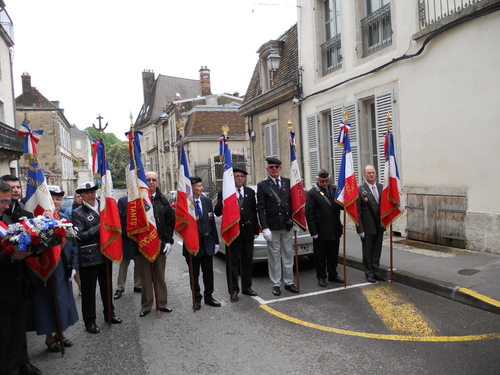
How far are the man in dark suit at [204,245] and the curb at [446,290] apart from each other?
309cm

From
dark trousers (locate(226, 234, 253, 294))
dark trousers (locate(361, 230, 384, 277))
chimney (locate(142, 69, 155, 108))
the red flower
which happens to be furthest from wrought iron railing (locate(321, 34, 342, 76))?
chimney (locate(142, 69, 155, 108))

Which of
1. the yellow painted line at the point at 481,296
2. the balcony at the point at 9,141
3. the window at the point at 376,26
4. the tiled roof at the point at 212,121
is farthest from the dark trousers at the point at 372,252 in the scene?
the tiled roof at the point at 212,121

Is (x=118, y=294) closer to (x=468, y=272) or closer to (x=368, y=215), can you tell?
(x=368, y=215)

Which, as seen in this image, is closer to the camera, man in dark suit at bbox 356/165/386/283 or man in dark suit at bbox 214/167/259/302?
man in dark suit at bbox 214/167/259/302

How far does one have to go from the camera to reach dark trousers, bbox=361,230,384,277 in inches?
259

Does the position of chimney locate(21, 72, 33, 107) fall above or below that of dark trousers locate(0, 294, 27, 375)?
above

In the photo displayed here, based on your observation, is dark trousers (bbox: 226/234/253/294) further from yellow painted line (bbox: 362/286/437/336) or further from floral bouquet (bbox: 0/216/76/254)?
floral bouquet (bbox: 0/216/76/254)

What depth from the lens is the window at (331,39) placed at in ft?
38.7

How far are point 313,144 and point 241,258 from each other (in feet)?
24.9

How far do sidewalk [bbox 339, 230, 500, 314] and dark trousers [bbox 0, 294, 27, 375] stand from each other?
17.4 ft

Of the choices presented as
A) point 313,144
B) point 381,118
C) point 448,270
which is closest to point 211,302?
point 448,270

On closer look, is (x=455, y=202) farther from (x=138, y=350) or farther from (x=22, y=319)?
(x=22, y=319)

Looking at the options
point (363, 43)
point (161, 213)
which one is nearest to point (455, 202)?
point (363, 43)

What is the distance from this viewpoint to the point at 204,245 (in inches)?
225
